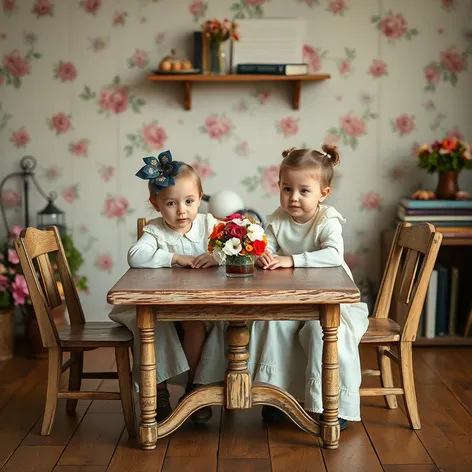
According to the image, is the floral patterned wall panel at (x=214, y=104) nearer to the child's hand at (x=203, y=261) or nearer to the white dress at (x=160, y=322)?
the white dress at (x=160, y=322)

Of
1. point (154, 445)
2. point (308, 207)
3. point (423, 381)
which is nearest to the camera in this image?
point (154, 445)

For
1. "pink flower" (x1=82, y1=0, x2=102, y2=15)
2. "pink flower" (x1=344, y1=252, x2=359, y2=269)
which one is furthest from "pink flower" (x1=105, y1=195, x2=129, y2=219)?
"pink flower" (x1=344, y1=252, x2=359, y2=269)

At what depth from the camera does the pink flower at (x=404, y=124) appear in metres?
4.37

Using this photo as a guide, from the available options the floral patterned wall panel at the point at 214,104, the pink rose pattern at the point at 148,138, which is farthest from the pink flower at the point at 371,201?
the pink rose pattern at the point at 148,138

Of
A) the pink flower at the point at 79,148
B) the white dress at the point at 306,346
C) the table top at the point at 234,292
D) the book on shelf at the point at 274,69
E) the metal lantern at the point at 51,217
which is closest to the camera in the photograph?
the table top at the point at 234,292

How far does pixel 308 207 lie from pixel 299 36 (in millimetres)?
1641

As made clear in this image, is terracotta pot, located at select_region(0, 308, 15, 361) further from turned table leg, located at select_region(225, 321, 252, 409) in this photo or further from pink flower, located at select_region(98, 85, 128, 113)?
turned table leg, located at select_region(225, 321, 252, 409)

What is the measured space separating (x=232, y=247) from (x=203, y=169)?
1.80 meters

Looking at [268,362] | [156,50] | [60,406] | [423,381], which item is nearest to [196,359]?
[268,362]

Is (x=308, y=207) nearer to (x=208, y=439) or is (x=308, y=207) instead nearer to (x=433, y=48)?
(x=208, y=439)

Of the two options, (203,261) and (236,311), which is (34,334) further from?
(236,311)

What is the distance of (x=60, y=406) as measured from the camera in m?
3.22

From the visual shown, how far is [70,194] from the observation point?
440 centimetres

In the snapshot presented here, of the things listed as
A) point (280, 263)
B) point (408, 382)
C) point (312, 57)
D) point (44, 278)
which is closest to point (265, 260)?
point (280, 263)
